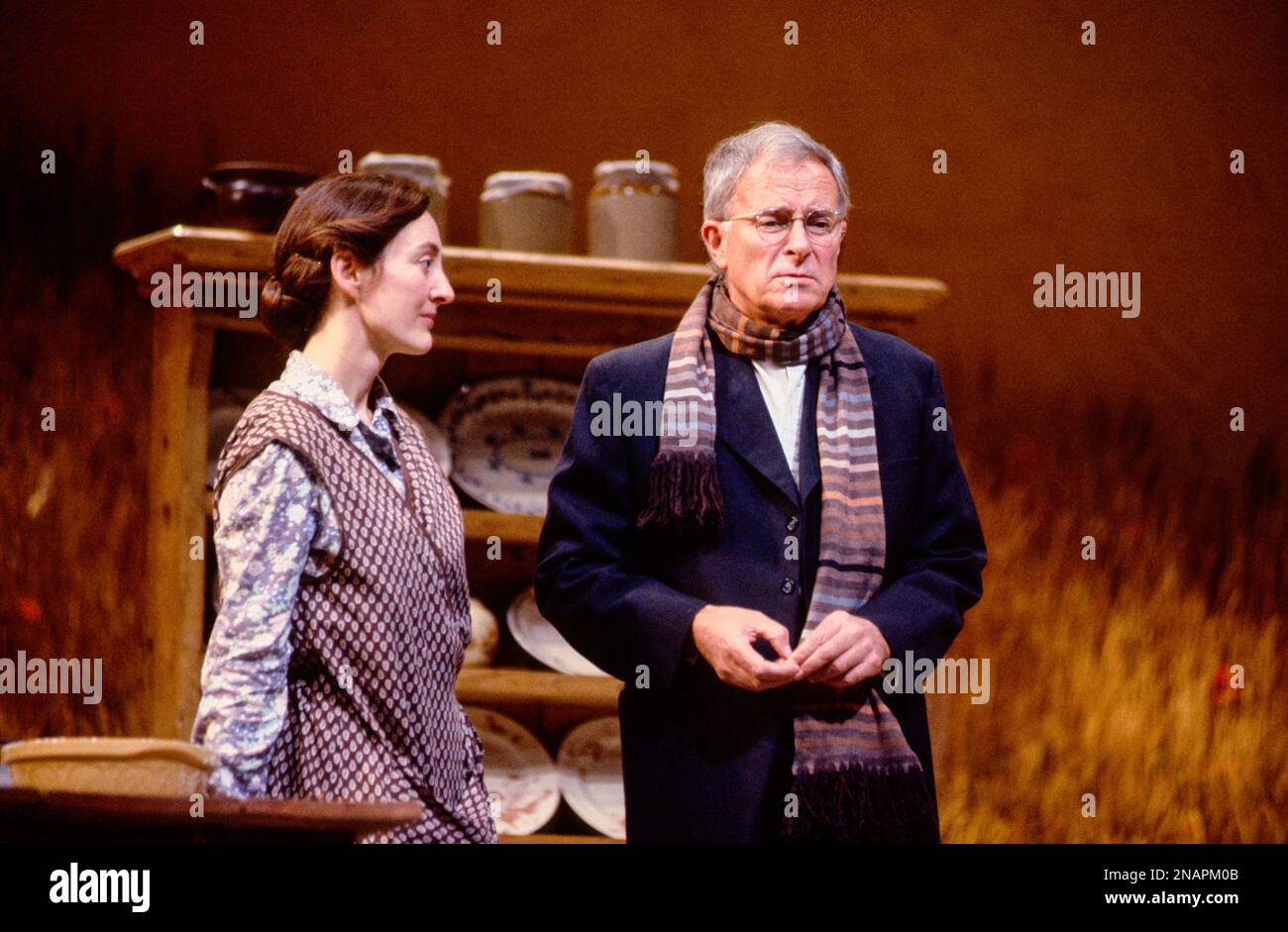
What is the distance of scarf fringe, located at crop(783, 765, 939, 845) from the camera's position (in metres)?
1.85

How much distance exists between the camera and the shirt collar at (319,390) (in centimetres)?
190

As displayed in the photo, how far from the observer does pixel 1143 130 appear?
12.9 ft

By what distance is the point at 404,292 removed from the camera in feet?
6.57

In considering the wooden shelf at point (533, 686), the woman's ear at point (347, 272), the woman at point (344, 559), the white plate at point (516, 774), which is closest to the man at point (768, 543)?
the woman at point (344, 559)

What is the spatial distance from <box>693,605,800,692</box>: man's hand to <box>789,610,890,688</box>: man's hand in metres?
0.02

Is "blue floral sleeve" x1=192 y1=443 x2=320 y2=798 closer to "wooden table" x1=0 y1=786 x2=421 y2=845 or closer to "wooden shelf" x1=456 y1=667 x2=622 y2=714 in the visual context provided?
"wooden table" x1=0 y1=786 x2=421 y2=845

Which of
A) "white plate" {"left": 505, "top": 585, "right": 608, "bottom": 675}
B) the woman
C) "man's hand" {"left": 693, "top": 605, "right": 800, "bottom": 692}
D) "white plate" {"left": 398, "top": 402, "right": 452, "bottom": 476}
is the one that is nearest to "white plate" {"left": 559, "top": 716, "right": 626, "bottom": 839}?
"white plate" {"left": 505, "top": 585, "right": 608, "bottom": 675}

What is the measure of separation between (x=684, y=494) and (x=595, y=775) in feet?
4.70

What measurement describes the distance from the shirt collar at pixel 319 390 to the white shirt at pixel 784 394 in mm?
548

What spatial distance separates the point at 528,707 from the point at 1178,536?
69.4 inches

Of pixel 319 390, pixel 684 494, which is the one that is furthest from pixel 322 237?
pixel 684 494

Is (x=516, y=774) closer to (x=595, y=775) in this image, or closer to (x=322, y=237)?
(x=595, y=775)

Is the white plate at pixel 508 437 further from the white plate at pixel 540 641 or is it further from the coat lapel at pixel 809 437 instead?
the coat lapel at pixel 809 437

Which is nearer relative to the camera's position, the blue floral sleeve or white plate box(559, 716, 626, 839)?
the blue floral sleeve
